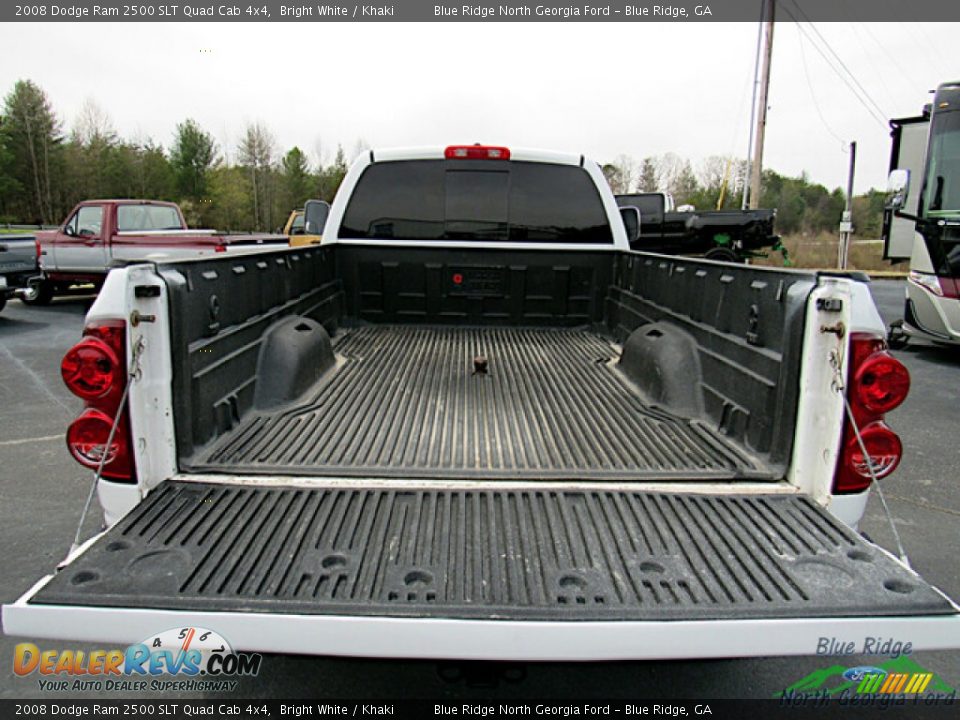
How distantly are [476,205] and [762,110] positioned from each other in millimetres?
22455

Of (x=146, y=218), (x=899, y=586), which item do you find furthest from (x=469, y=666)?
(x=146, y=218)

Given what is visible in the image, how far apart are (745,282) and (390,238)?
3066 mm

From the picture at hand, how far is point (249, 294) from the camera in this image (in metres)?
3.13

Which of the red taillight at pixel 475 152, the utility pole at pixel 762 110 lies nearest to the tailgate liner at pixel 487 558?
the red taillight at pixel 475 152

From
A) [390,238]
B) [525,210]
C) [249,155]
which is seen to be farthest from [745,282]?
[249,155]

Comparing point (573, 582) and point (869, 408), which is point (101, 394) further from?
point (869, 408)

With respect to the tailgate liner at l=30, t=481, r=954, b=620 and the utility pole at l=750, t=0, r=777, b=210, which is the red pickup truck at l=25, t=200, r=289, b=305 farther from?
the utility pole at l=750, t=0, r=777, b=210

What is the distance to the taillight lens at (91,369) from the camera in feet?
7.00

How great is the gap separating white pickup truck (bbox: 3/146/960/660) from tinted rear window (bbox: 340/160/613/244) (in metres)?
1.29

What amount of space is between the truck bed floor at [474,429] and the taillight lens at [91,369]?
1.39 ft

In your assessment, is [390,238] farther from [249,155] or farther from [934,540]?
[249,155]

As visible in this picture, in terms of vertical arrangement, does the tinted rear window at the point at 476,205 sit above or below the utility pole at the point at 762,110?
below

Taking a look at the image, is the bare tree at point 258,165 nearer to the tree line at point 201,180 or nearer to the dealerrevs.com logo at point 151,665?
the tree line at point 201,180

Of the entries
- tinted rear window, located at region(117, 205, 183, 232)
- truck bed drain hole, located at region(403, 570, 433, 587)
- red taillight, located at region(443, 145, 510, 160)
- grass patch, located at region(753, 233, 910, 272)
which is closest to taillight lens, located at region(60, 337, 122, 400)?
truck bed drain hole, located at region(403, 570, 433, 587)
